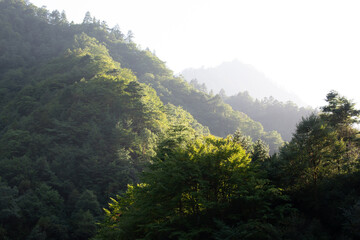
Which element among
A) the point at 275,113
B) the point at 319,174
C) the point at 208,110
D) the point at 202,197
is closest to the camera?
the point at 202,197

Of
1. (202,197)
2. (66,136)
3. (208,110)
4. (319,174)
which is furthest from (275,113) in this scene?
(202,197)

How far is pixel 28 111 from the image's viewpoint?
193ft

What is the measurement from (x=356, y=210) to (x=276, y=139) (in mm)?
94274

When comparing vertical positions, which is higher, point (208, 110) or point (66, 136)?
point (208, 110)

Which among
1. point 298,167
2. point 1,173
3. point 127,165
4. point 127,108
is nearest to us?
point 298,167

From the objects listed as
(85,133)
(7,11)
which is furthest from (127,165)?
(7,11)

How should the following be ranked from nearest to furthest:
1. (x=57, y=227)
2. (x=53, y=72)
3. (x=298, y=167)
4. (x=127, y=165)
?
(x=298, y=167) < (x=57, y=227) < (x=127, y=165) < (x=53, y=72)

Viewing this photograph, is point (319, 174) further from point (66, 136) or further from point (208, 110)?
point (208, 110)

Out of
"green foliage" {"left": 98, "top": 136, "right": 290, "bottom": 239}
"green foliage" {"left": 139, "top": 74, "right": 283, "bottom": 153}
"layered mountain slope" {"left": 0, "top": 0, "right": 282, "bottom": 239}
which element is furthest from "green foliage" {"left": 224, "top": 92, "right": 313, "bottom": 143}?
"green foliage" {"left": 98, "top": 136, "right": 290, "bottom": 239}

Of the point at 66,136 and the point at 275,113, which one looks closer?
the point at 66,136

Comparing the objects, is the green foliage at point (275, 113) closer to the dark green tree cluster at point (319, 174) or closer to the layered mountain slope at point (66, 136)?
the layered mountain slope at point (66, 136)

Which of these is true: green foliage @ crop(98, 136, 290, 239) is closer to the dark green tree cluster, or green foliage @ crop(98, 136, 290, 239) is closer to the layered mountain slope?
the dark green tree cluster

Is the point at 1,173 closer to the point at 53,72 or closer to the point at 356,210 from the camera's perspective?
the point at 53,72

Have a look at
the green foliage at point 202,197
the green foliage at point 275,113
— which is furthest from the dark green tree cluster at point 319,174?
the green foliage at point 275,113
